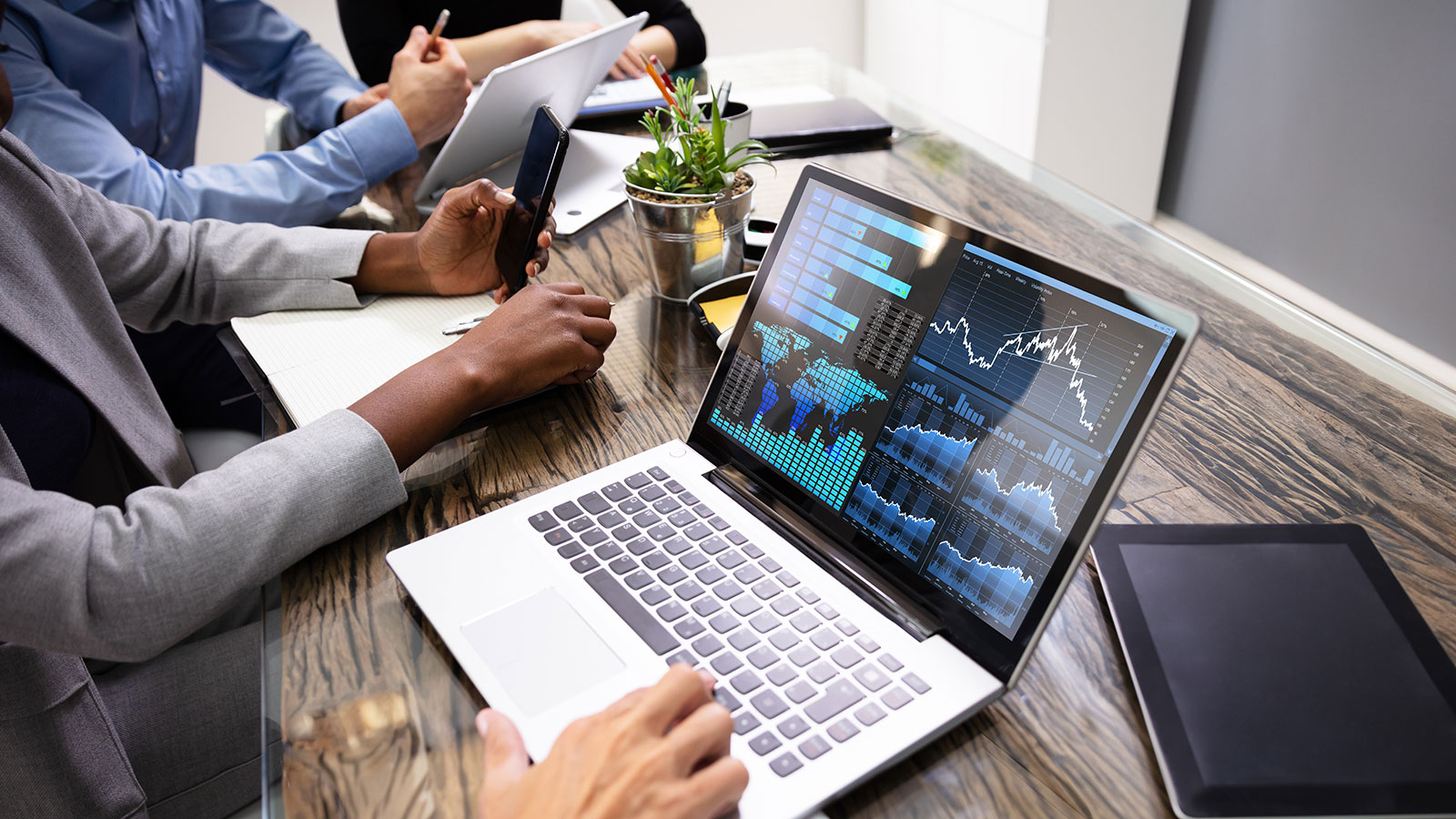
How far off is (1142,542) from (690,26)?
5.02 feet

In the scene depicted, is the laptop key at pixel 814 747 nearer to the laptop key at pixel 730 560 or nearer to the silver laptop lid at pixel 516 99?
the laptop key at pixel 730 560

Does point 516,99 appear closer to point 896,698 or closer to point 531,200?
point 531,200

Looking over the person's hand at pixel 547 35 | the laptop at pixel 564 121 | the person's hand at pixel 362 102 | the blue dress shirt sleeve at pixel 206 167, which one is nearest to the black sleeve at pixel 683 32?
the person's hand at pixel 547 35

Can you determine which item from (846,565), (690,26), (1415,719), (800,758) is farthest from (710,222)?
(690,26)

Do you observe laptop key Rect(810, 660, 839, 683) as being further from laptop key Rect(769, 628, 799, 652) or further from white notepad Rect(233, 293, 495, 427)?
white notepad Rect(233, 293, 495, 427)

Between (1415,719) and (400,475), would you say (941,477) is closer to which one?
(1415,719)

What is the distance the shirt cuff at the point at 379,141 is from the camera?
4.27ft

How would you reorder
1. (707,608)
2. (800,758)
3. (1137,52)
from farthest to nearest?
(1137,52) → (707,608) → (800,758)

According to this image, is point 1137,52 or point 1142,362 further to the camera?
point 1137,52

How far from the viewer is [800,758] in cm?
51

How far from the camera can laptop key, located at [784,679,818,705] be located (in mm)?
540

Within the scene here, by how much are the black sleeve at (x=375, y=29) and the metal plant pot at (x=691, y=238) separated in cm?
117

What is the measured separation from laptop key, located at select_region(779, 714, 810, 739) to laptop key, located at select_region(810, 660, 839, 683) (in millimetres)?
32

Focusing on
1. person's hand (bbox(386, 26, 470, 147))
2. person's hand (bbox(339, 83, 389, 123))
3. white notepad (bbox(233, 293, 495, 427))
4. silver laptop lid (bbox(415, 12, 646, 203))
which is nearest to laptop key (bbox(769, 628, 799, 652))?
white notepad (bbox(233, 293, 495, 427))
